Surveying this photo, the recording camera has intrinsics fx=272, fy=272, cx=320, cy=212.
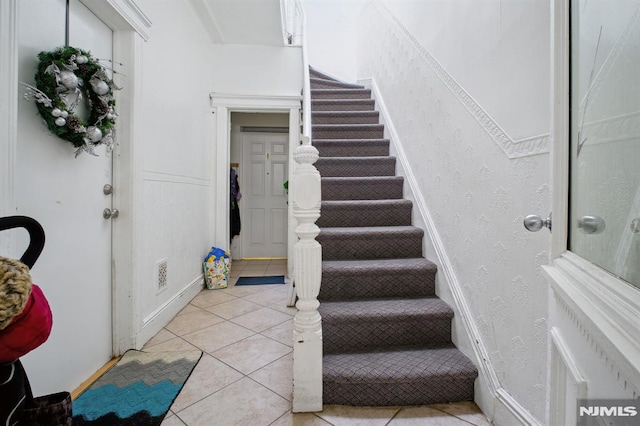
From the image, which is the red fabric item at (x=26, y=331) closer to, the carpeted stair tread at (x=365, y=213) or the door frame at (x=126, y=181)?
the door frame at (x=126, y=181)

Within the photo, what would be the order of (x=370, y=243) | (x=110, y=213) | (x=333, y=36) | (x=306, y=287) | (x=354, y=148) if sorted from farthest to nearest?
(x=333, y=36) → (x=354, y=148) → (x=370, y=243) → (x=110, y=213) → (x=306, y=287)

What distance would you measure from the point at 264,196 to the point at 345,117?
1.93 meters

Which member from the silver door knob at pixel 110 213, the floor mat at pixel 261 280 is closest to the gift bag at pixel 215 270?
the floor mat at pixel 261 280

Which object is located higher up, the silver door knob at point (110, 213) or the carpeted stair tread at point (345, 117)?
the carpeted stair tread at point (345, 117)

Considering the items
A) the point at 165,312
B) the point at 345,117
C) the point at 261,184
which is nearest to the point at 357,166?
the point at 345,117

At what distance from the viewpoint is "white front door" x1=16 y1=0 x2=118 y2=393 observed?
1.07m

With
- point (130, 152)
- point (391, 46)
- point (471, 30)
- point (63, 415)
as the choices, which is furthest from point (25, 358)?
point (391, 46)

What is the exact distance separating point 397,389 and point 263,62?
11.1ft

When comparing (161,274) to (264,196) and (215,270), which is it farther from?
(264,196)

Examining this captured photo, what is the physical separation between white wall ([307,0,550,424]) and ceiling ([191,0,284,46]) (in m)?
1.48

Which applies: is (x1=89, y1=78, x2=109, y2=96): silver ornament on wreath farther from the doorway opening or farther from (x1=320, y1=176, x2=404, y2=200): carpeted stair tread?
the doorway opening

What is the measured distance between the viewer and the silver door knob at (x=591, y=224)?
46 cm
